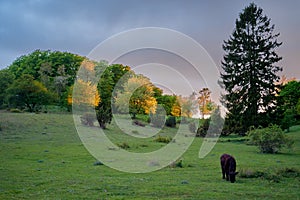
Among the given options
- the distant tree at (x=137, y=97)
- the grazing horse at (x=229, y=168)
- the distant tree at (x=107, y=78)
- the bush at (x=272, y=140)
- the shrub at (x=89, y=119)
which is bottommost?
the grazing horse at (x=229, y=168)

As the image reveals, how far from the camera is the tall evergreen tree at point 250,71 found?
4025 centimetres

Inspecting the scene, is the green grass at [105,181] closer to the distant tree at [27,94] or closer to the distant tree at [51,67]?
the distant tree at [27,94]

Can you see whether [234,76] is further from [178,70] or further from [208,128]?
[178,70]

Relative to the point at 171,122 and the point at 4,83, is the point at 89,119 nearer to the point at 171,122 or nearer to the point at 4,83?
the point at 171,122

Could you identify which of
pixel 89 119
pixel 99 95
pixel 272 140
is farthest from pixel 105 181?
pixel 99 95

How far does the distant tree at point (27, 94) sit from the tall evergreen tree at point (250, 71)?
1229 inches

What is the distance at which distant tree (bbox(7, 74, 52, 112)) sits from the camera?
169 feet

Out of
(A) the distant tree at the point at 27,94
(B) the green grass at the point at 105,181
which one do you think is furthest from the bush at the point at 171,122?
(B) the green grass at the point at 105,181

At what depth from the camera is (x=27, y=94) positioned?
52531 millimetres

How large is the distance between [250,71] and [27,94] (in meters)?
36.7

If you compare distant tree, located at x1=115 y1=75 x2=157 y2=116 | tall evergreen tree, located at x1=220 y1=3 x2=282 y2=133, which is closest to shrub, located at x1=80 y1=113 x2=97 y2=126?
distant tree, located at x1=115 y1=75 x2=157 y2=116

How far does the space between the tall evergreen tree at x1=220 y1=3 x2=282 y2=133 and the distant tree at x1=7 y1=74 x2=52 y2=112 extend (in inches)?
1229

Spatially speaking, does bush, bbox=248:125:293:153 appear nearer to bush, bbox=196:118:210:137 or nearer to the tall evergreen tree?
the tall evergreen tree

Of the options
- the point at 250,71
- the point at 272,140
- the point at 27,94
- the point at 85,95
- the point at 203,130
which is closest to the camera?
the point at 272,140
